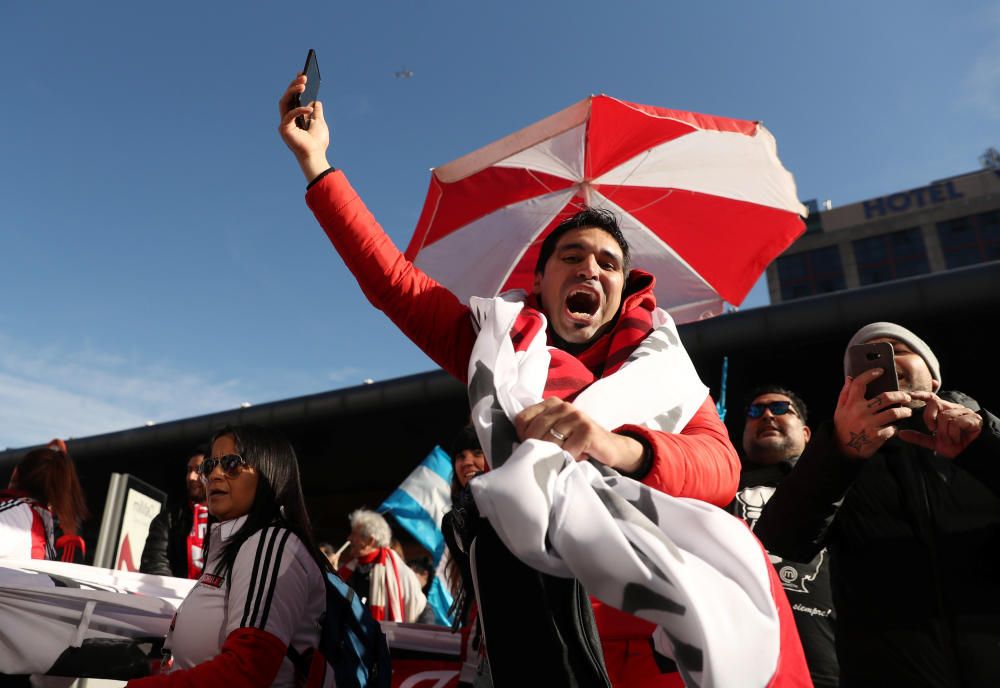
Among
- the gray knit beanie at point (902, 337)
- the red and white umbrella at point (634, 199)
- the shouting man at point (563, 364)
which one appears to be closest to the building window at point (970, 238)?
the red and white umbrella at point (634, 199)

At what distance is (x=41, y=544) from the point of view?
11.9 ft

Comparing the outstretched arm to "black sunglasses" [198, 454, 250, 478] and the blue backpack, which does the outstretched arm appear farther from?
"black sunglasses" [198, 454, 250, 478]

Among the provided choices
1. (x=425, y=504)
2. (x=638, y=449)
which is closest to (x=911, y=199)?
(x=425, y=504)

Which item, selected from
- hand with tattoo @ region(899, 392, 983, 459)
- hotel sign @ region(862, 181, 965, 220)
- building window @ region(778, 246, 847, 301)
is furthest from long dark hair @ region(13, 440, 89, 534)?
hotel sign @ region(862, 181, 965, 220)

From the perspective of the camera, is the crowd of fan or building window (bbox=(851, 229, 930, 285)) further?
building window (bbox=(851, 229, 930, 285))

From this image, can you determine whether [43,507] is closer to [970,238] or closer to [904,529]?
[904,529]

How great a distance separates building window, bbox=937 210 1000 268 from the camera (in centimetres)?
4694

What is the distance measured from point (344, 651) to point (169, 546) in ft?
11.1

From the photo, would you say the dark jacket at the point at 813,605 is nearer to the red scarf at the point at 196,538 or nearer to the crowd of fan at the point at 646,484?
the crowd of fan at the point at 646,484

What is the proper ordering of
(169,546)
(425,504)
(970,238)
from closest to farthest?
1. (169,546)
2. (425,504)
3. (970,238)

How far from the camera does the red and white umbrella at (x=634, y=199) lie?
14.4 ft

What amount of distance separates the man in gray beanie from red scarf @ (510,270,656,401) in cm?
66

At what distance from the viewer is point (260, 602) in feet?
6.99

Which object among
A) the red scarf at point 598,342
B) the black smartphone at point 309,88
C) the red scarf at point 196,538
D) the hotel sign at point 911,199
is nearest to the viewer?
the red scarf at point 598,342
